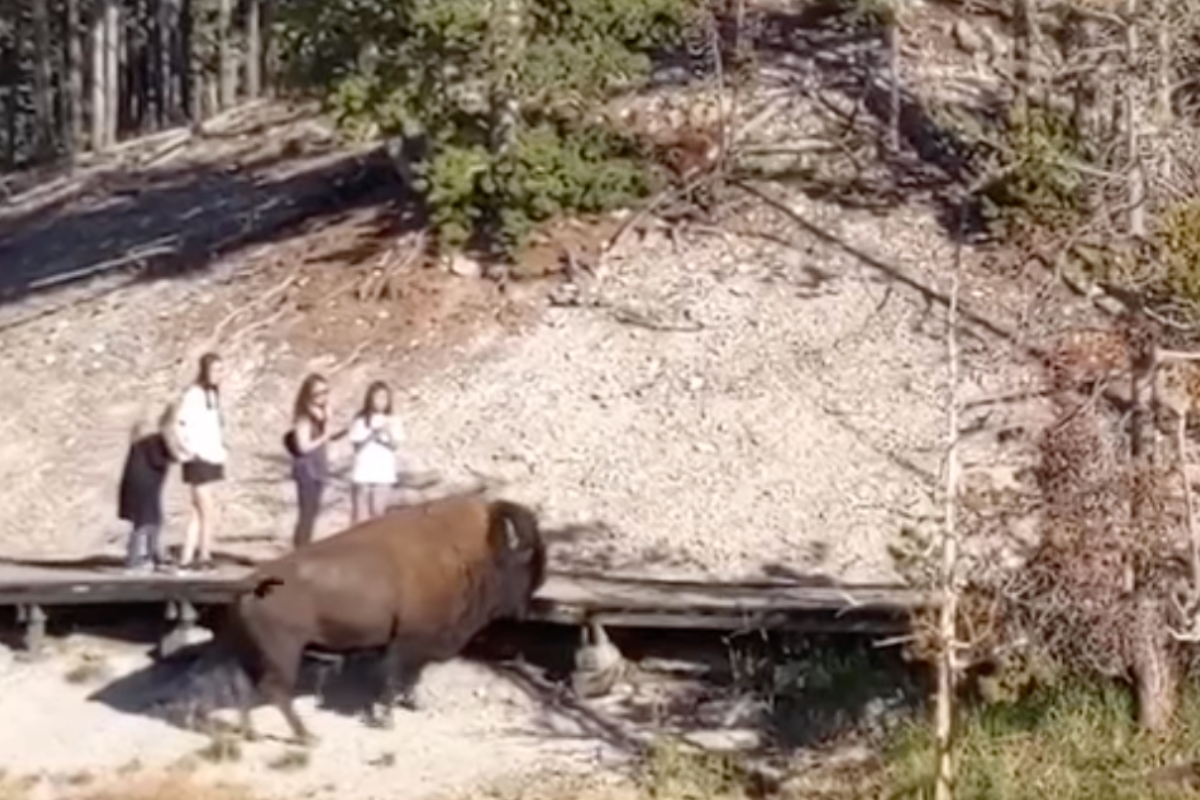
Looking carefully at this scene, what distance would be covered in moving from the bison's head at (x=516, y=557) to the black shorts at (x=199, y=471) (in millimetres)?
2208

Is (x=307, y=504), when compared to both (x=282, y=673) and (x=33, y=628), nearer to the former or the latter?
(x=33, y=628)

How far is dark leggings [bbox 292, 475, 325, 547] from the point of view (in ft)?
71.3

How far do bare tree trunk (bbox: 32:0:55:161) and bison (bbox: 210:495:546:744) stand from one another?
29.5m

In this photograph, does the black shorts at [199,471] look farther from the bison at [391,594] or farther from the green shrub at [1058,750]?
the green shrub at [1058,750]

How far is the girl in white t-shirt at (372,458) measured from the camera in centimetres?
2162

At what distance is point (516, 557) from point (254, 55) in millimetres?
26969

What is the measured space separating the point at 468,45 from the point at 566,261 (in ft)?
8.03

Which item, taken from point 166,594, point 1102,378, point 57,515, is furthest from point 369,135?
point 1102,378

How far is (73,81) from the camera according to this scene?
157 ft

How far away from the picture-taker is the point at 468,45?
2700 cm

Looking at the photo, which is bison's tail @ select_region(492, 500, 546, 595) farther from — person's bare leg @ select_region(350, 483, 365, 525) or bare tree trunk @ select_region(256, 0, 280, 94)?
bare tree trunk @ select_region(256, 0, 280, 94)

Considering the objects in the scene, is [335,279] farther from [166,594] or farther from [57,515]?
[166,594]

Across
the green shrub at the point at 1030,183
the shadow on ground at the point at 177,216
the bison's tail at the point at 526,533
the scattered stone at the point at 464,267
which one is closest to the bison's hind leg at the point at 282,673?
the bison's tail at the point at 526,533

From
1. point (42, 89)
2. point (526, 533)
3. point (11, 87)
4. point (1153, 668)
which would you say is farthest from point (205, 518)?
point (11, 87)
